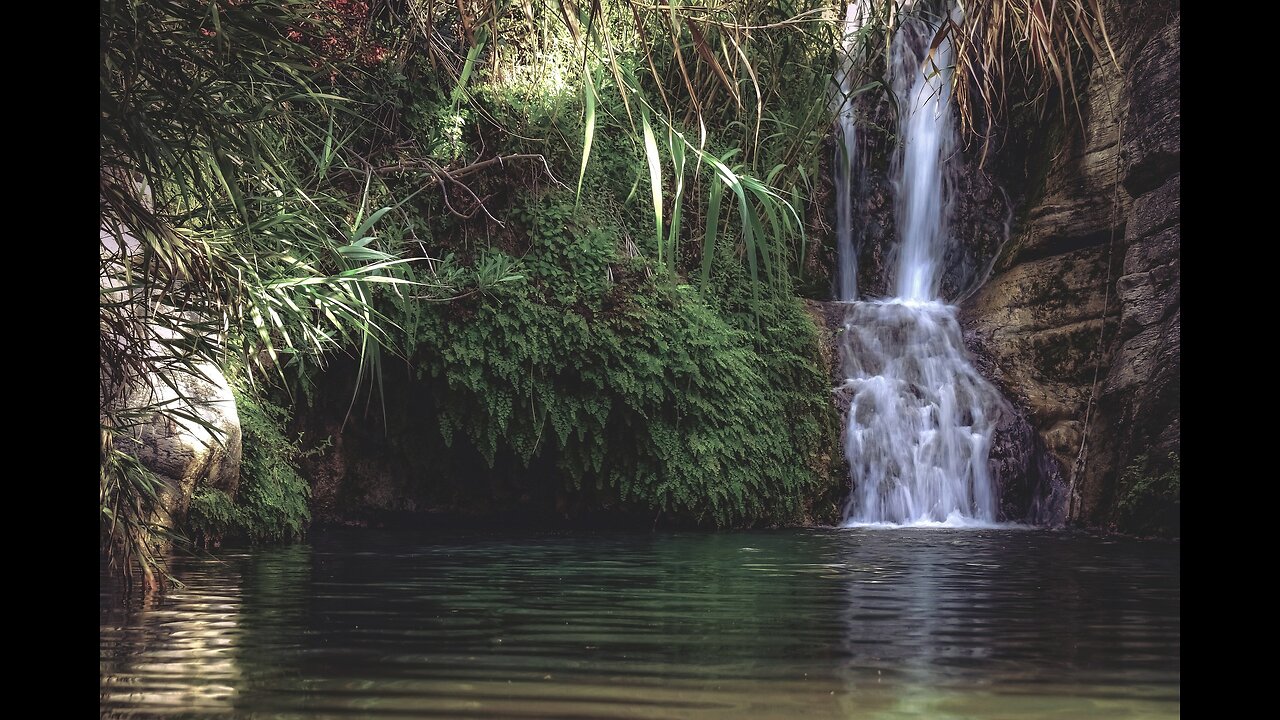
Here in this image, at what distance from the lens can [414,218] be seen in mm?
9625

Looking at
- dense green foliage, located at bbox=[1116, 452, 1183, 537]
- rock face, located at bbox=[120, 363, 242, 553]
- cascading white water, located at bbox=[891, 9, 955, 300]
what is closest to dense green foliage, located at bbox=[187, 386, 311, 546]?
rock face, located at bbox=[120, 363, 242, 553]

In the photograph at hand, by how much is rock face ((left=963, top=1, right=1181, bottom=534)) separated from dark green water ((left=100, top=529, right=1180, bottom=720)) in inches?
120

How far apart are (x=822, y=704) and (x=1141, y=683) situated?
893mm

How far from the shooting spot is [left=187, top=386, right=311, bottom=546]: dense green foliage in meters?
7.60

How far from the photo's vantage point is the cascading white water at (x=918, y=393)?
34.5ft

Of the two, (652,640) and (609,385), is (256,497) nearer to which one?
(609,385)

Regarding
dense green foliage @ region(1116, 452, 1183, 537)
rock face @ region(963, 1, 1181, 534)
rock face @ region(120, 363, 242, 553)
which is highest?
rock face @ region(963, 1, 1181, 534)

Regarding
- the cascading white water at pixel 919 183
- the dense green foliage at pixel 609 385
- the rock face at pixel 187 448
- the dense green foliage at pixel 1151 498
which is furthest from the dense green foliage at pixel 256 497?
the cascading white water at pixel 919 183

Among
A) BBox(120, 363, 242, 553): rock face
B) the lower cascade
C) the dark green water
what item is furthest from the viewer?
the lower cascade

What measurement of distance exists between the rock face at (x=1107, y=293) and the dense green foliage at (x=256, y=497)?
254 inches

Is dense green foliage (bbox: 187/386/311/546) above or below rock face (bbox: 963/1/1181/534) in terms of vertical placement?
below

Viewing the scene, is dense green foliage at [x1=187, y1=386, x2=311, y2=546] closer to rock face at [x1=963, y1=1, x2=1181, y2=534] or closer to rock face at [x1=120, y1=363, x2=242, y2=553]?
rock face at [x1=120, y1=363, x2=242, y2=553]

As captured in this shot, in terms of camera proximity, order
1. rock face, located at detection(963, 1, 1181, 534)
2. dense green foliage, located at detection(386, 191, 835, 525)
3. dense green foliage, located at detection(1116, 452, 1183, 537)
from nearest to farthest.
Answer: dense green foliage, located at detection(1116, 452, 1183, 537) < rock face, located at detection(963, 1, 1181, 534) < dense green foliage, located at detection(386, 191, 835, 525)

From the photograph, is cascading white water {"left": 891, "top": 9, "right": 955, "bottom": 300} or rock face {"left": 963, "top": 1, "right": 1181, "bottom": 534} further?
cascading white water {"left": 891, "top": 9, "right": 955, "bottom": 300}
